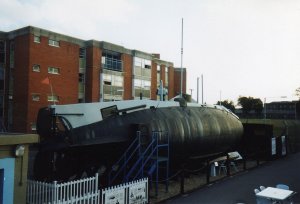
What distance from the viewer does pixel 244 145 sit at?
2980cm

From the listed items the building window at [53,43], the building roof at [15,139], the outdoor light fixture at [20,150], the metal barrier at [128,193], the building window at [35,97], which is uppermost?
the building window at [53,43]

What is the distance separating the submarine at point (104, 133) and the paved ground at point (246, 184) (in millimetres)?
2590

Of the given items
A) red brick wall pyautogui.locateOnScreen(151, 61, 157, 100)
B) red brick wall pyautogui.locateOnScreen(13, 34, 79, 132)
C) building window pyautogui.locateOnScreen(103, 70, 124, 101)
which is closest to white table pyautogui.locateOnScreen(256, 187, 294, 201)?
red brick wall pyautogui.locateOnScreen(13, 34, 79, 132)

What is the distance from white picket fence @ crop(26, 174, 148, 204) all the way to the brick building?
83.1ft

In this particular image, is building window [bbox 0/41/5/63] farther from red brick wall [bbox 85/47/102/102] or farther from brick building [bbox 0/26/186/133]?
red brick wall [bbox 85/47/102/102]

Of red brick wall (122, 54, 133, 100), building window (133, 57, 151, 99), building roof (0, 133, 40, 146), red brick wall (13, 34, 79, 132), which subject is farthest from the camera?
building window (133, 57, 151, 99)

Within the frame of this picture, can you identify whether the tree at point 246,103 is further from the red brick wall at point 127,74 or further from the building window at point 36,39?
the building window at point 36,39

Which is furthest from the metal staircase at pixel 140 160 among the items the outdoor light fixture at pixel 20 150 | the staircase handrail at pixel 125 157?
the outdoor light fixture at pixel 20 150

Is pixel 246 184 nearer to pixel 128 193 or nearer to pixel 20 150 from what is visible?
pixel 128 193

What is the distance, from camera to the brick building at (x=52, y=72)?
38.2m

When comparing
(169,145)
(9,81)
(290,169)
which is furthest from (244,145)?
(9,81)

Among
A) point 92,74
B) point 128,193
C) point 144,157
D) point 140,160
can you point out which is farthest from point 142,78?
point 128,193

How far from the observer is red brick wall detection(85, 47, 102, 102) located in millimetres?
46062

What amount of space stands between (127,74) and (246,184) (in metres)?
36.6
